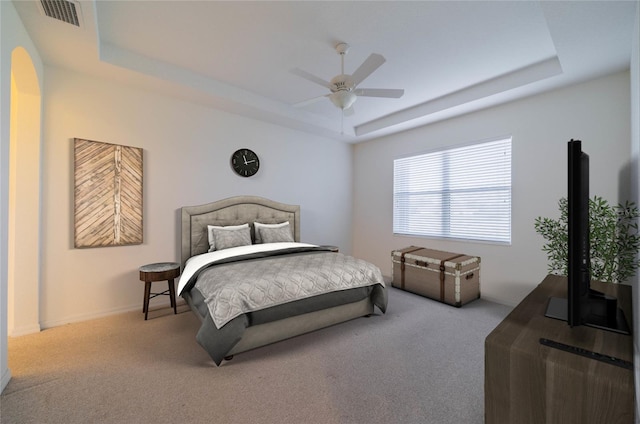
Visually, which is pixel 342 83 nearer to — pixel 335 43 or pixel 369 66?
pixel 369 66

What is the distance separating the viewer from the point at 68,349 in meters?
2.37

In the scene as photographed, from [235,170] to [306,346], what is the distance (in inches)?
106

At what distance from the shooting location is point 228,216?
155 inches

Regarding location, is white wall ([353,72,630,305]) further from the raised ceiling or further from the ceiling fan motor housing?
the ceiling fan motor housing

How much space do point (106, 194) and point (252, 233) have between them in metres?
1.78

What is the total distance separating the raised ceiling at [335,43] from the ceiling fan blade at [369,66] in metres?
0.40

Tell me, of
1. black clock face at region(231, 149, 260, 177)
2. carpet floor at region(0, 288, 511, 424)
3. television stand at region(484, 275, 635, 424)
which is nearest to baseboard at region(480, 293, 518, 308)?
carpet floor at region(0, 288, 511, 424)

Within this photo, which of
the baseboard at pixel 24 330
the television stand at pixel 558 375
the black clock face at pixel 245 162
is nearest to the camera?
the television stand at pixel 558 375

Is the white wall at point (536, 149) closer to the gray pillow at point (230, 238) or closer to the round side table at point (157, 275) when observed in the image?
the gray pillow at point (230, 238)

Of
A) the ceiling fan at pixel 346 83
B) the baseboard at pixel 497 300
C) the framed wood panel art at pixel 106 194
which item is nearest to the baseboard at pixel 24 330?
the framed wood panel art at pixel 106 194

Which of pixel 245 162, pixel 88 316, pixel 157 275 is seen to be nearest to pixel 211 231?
pixel 157 275

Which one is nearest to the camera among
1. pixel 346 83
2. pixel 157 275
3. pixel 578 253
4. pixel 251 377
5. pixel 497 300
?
pixel 578 253

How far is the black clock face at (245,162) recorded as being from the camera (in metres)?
4.07

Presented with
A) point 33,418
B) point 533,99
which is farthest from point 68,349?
point 533,99
